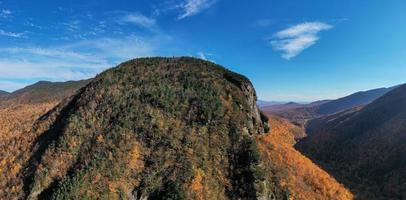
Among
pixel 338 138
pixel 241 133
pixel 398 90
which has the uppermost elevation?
pixel 398 90

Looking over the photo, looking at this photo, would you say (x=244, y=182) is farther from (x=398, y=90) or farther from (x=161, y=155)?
(x=398, y=90)

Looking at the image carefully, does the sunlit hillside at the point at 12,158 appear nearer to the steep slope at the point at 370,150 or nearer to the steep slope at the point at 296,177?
the steep slope at the point at 296,177

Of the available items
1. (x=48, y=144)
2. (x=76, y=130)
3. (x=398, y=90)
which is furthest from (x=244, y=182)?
(x=398, y=90)

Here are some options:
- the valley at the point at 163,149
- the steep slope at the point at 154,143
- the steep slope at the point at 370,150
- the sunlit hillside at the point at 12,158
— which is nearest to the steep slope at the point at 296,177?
the valley at the point at 163,149

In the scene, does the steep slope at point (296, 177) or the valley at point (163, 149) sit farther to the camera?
the steep slope at point (296, 177)

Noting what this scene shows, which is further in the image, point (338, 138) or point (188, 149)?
point (338, 138)

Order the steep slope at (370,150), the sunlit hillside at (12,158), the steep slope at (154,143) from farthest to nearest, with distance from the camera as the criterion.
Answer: the steep slope at (370,150) → the sunlit hillside at (12,158) → the steep slope at (154,143)
